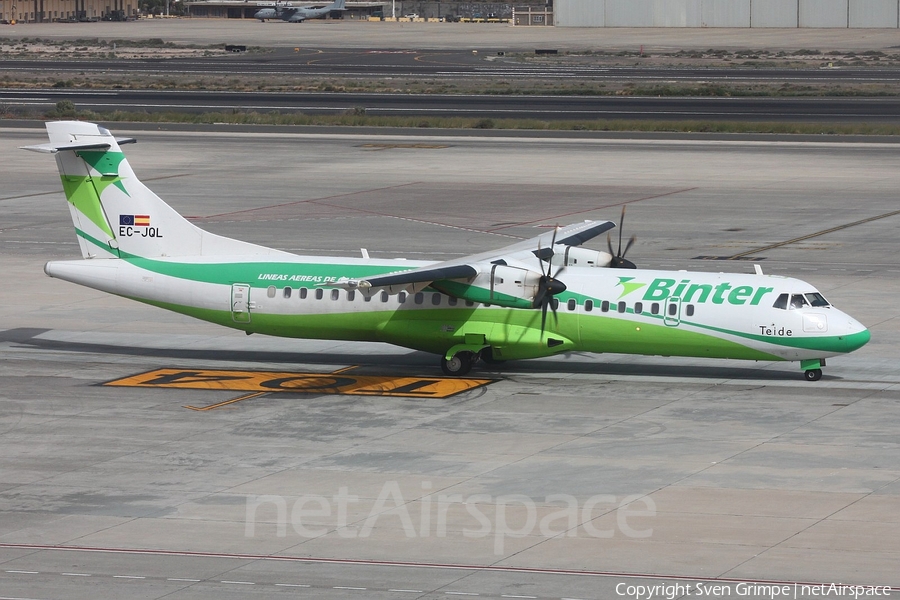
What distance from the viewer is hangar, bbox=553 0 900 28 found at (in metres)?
175

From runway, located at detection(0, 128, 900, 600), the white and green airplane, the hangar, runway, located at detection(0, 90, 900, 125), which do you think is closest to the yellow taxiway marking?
runway, located at detection(0, 128, 900, 600)

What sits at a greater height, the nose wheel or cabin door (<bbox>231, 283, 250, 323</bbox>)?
cabin door (<bbox>231, 283, 250, 323</bbox>)

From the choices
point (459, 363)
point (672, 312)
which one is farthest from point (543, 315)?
point (672, 312)

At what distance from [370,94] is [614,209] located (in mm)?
58942

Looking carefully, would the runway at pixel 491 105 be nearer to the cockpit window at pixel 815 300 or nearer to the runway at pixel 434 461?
the runway at pixel 434 461

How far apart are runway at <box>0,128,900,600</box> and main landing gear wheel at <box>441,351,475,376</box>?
55 centimetres

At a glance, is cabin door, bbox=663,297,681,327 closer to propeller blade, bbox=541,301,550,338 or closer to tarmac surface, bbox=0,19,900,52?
propeller blade, bbox=541,301,550,338

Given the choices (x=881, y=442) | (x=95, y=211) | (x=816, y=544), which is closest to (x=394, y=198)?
(x=95, y=211)

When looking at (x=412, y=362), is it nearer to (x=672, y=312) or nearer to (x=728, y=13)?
(x=672, y=312)

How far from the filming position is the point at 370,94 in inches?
4476

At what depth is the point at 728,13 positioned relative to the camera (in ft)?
594

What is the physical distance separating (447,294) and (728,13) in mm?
159099

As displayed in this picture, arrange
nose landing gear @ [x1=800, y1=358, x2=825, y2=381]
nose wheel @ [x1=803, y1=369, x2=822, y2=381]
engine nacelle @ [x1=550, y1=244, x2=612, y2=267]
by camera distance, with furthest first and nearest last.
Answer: engine nacelle @ [x1=550, y1=244, x2=612, y2=267], nose wheel @ [x1=803, y1=369, x2=822, y2=381], nose landing gear @ [x1=800, y1=358, x2=825, y2=381]

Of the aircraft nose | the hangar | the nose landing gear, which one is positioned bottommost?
the nose landing gear
